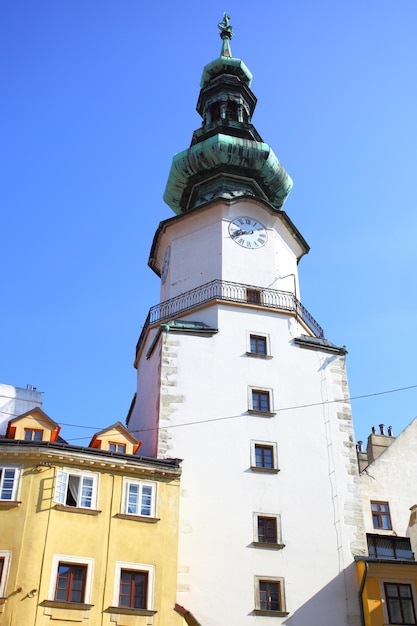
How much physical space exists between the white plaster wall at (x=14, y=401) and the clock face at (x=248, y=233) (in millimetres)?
10306

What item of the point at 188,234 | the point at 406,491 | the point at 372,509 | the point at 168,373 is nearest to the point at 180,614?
the point at 168,373

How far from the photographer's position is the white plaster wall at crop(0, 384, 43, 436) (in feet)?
85.6

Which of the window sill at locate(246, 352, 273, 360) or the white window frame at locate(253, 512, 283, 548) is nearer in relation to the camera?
the white window frame at locate(253, 512, 283, 548)

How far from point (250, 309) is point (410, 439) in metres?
8.92

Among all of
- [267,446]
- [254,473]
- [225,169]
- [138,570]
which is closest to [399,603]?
[254,473]

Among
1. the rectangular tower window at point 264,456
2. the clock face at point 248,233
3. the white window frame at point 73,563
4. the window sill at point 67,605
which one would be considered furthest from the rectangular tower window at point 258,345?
the window sill at point 67,605

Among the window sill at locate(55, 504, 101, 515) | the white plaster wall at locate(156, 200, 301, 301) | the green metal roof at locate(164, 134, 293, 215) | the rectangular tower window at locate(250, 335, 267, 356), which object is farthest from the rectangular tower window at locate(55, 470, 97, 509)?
the green metal roof at locate(164, 134, 293, 215)

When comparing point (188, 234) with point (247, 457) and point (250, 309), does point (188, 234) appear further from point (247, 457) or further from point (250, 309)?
point (247, 457)

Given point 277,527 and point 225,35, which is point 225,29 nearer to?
point 225,35

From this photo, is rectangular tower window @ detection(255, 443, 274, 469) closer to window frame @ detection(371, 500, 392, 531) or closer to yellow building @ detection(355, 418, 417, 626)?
yellow building @ detection(355, 418, 417, 626)

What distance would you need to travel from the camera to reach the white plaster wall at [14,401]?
26.1 meters

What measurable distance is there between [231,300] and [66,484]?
1007 cm

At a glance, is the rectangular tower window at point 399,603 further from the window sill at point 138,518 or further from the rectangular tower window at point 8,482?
the rectangular tower window at point 8,482

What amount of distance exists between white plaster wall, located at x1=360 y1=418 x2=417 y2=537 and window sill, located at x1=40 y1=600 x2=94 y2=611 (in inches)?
482
